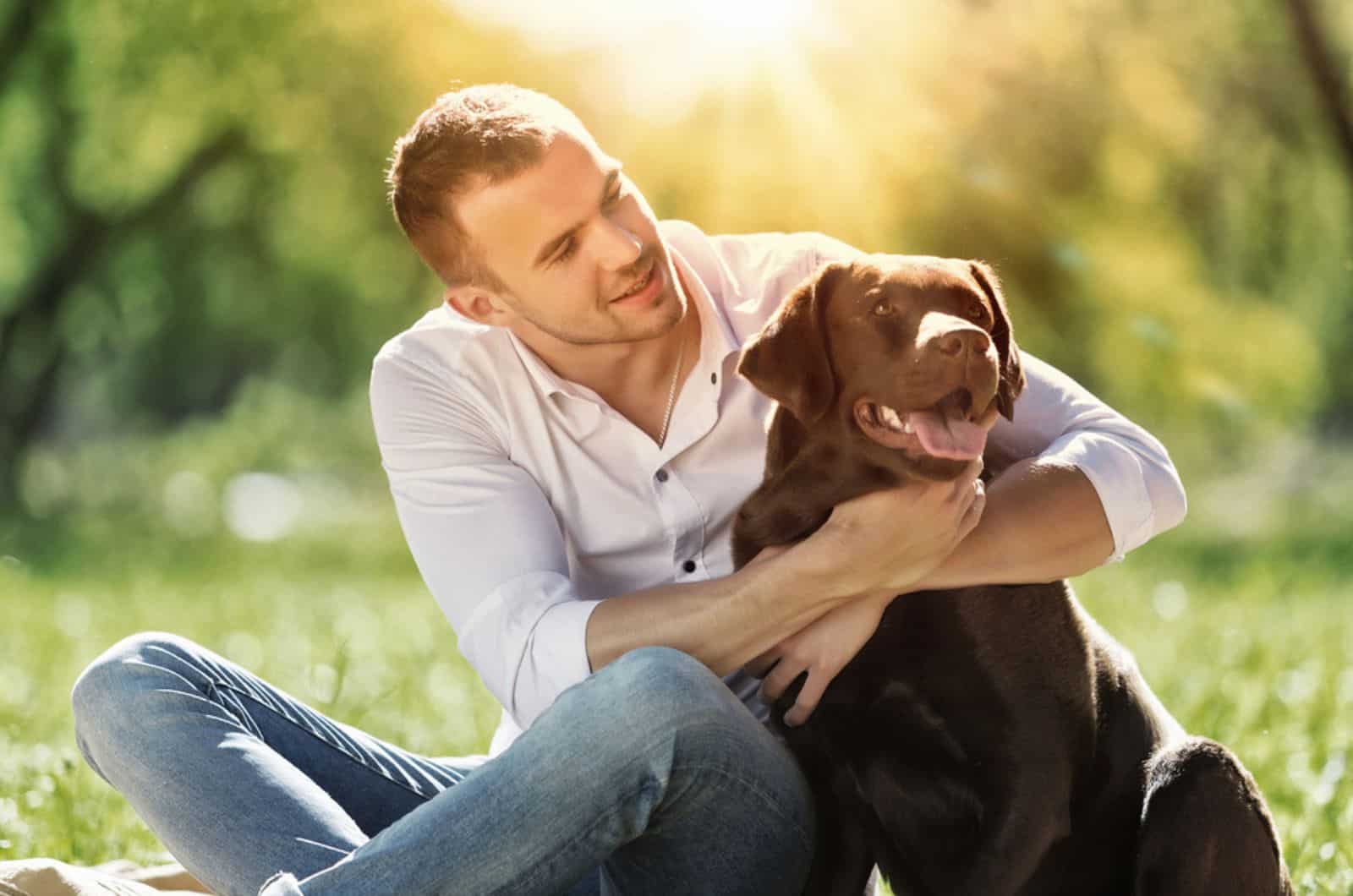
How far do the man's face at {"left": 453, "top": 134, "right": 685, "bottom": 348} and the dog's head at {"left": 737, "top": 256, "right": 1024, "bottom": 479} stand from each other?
10.4 inches

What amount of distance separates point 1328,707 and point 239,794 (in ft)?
11.7

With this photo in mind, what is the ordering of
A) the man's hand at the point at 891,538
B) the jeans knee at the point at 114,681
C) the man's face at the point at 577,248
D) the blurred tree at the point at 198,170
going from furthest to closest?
the blurred tree at the point at 198,170, the man's face at the point at 577,248, the jeans knee at the point at 114,681, the man's hand at the point at 891,538

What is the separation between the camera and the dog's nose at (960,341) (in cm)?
247

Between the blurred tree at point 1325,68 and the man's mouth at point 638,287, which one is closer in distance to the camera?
the man's mouth at point 638,287

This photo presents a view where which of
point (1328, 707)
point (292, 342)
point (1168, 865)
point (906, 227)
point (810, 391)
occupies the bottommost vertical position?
point (292, 342)

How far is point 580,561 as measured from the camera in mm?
2975

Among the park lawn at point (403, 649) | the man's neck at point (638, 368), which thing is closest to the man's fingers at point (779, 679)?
the man's neck at point (638, 368)

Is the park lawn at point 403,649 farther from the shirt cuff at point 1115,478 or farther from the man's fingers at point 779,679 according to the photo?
the man's fingers at point 779,679

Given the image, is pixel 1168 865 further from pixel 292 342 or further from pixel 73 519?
pixel 292 342

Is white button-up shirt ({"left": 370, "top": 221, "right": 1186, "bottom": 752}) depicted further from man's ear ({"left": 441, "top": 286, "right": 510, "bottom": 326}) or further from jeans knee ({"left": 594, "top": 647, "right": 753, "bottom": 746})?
jeans knee ({"left": 594, "top": 647, "right": 753, "bottom": 746})

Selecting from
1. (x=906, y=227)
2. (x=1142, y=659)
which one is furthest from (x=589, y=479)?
(x=906, y=227)

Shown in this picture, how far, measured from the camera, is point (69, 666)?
6.77 m

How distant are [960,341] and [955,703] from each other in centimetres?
61

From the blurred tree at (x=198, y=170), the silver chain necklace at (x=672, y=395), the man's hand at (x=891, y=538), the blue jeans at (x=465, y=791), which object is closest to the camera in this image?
the blue jeans at (x=465, y=791)
